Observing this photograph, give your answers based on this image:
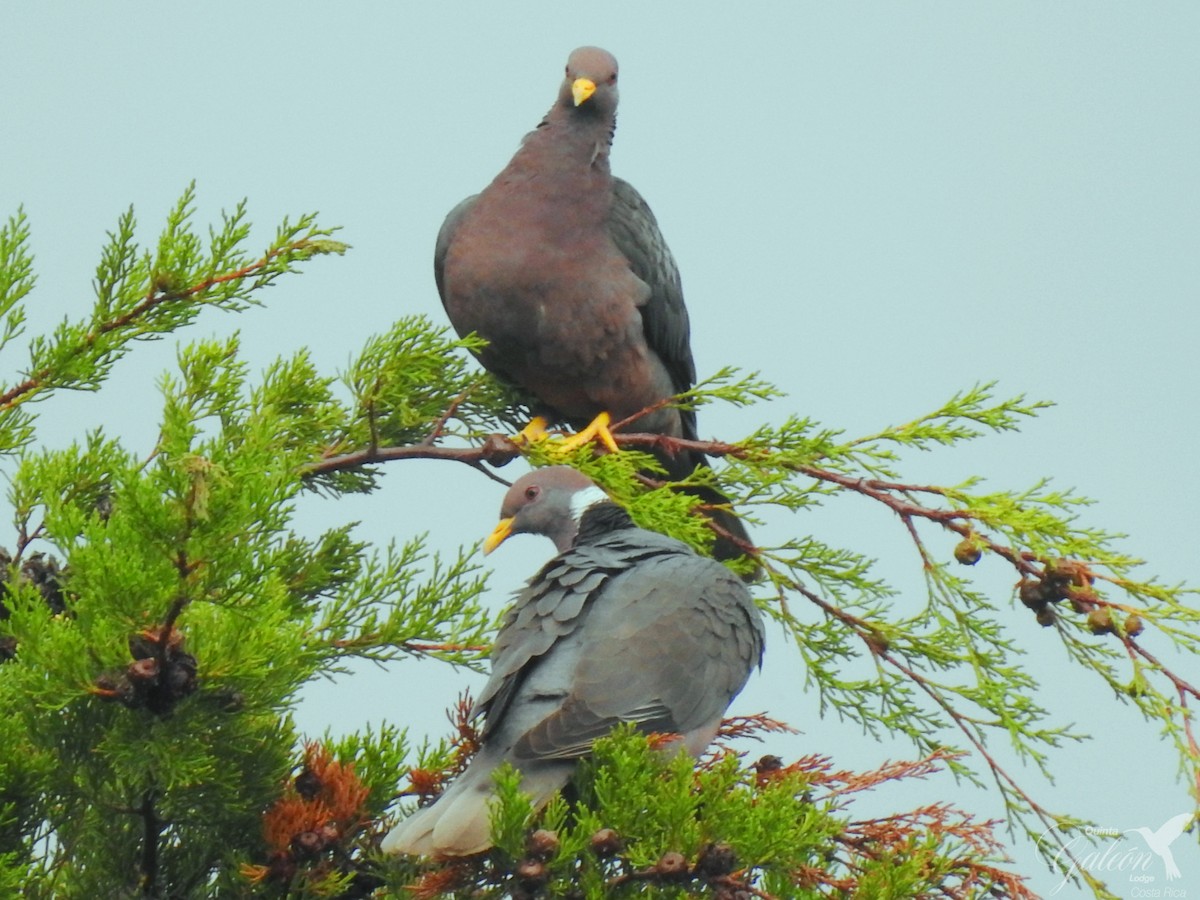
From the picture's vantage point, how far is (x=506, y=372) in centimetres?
347

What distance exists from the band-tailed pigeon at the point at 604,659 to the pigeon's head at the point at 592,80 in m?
1.38

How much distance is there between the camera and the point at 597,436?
10.2 feet

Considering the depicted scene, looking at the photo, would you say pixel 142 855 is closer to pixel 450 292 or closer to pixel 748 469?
pixel 748 469

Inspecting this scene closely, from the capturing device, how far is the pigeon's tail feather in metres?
1.83

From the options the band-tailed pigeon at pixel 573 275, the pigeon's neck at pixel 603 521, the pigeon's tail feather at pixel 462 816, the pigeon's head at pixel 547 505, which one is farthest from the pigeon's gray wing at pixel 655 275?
the pigeon's tail feather at pixel 462 816

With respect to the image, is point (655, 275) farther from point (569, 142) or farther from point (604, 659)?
point (604, 659)

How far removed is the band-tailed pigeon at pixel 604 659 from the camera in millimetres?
2025

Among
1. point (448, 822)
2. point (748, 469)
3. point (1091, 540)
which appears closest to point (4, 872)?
point (448, 822)

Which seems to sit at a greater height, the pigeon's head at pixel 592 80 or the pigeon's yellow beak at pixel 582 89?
the pigeon's head at pixel 592 80

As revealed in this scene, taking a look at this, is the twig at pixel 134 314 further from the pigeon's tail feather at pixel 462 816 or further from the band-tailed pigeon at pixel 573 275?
the band-tailed pigeon at pixel 573 275

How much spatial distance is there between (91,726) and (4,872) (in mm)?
178

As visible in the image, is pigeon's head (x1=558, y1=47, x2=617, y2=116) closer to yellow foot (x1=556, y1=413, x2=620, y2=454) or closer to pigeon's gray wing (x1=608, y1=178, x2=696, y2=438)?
pigeon's gray wing (x1=608, y1=178, x2=696, y2=438)

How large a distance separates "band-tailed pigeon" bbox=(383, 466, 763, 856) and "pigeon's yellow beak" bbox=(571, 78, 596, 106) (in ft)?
4.32

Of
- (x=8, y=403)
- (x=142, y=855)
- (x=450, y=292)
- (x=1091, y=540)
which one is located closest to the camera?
(x=142, y=855)
